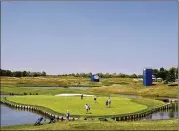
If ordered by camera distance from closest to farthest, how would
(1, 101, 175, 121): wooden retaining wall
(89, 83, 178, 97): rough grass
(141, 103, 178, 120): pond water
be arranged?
(1, 101, 175, 121): wooden retaining wall, (141, 103, 178, 120): pond water, (89, 83, 178, 97): rough grass

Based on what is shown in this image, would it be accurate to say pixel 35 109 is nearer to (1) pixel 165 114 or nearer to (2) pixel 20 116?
(2) pixel 20 116

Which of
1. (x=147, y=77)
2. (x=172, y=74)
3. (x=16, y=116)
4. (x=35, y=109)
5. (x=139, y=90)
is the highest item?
(x=172, y=74)

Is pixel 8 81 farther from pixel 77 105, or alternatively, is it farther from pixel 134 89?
pixel 77 105

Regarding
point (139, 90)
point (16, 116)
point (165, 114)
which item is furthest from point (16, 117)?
point (139, 90)

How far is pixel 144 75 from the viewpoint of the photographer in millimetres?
69250

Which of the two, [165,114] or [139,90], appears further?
[139,90]

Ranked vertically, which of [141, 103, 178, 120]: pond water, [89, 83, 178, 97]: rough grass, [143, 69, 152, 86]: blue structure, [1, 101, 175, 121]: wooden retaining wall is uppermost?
[143, 69, 152, 86]: blue structure

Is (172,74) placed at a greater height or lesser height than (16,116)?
greater

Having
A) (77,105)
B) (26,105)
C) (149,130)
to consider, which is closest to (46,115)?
(77,105)

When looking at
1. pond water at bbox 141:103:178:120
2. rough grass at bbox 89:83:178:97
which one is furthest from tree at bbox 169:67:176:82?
pond water at bbox 141:103:178:120

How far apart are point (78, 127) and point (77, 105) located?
20.4 m

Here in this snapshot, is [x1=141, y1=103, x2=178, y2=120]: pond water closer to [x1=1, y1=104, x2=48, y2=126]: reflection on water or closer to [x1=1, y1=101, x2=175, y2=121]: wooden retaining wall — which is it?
[x1=1, y1=101, x2=175, y2=121]: wooden retaining wall

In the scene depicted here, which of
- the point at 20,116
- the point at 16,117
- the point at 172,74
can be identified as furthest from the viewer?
the point at 172,74

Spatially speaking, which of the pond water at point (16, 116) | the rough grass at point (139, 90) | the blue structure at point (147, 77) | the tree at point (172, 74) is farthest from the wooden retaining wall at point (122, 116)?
the tree at point (172, 74)
